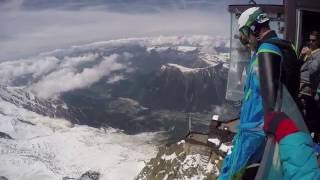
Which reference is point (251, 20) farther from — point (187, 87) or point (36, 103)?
point (36, 103)

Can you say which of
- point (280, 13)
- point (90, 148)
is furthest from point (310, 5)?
point (90, 148)

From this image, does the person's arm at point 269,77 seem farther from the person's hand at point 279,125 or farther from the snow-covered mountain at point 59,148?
the snow-covered mountain at point 59,148

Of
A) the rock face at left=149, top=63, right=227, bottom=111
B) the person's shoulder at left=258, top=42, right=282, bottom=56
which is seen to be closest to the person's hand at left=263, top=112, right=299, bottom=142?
the person's shoulder at left=258, top=42, right=282, bottom=56

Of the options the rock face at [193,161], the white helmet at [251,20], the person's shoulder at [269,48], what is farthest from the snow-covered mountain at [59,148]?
the person's shoulder at [269,48]

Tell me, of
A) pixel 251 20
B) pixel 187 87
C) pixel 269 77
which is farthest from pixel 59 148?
pixel 269 77

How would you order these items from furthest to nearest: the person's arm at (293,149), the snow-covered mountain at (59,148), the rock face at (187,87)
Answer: the rock face at (187,87) → the snow-covered mountain at (59,148) → the person's arm at (293,149)

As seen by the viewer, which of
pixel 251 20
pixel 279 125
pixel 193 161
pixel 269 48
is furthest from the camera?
pixel 193 161

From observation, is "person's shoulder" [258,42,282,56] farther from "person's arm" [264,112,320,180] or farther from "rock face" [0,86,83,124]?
"rock face" [0,86,83,124]
